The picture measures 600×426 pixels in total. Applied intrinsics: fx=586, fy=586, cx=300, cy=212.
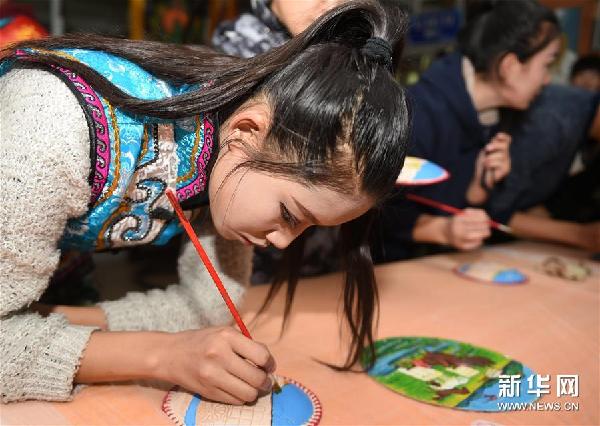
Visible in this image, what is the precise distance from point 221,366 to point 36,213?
0.78 feet

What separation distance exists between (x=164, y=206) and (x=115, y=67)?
0.55 feet

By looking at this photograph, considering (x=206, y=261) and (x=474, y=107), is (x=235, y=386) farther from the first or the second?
(x=474, y=107)

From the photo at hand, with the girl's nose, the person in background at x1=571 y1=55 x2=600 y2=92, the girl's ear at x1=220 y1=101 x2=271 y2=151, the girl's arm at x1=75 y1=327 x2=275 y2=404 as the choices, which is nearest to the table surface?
the girl's arm at x1=75 y1=327 x2=275 y2=404

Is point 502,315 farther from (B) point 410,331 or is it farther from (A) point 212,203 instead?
(A) point 212,203

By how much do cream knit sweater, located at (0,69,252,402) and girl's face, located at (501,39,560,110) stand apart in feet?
3.32

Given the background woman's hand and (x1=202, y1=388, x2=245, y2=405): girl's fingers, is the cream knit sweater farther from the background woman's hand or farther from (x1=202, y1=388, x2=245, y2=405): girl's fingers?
the background woman's hand

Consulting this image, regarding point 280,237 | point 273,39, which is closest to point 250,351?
point 280,237

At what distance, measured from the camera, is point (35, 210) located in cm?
56

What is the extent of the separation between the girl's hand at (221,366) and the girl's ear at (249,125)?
0.20 m

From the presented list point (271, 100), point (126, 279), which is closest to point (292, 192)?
point (271, 100)

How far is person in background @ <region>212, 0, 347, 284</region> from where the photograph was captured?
84 cm

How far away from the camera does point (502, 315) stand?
936mm

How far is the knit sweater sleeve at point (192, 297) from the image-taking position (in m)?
0.76

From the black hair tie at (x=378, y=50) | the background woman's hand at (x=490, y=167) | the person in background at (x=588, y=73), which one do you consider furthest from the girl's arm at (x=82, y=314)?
the person in background at (x=588, y=73)
